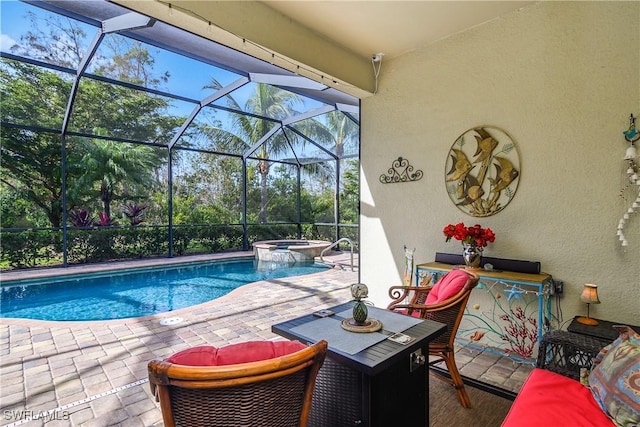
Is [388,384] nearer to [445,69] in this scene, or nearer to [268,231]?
[445,69]

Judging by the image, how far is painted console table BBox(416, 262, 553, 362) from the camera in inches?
117

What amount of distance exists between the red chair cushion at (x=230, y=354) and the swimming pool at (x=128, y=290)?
14.9ft

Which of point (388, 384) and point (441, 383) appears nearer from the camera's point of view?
point (388, 384)

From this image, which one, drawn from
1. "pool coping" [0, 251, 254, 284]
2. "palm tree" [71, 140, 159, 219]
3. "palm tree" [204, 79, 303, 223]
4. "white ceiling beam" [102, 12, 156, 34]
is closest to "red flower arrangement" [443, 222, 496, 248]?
"white ceiling beam" [102, 12, 156, 34]

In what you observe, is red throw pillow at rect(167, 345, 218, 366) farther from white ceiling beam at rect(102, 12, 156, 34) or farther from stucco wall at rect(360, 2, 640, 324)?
white ceiling beam at rect(102, 12, 156, 34)

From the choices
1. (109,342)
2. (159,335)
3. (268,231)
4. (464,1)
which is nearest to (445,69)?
(464,1)

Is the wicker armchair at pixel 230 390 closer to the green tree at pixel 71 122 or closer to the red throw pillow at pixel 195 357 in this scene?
the red throw pillow at pixel 195 357

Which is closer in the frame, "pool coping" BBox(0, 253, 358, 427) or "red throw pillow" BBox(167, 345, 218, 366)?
"red throw pillow" BBox(167, 345, 218, 366)

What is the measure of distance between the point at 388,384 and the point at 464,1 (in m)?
3.44

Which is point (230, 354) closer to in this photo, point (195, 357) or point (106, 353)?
point (195, 357)

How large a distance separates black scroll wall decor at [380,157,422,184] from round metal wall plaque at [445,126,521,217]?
415 millimetres

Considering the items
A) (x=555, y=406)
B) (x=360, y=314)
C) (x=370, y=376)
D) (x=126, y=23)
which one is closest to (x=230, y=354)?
Answer: (x=370, y=376)

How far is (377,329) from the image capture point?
1.93 metres

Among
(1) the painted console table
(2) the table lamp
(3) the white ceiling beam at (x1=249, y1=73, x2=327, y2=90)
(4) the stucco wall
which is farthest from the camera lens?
(3) the white ceiling beam at (x1=249, y1=73, x2=327, y2=90)
